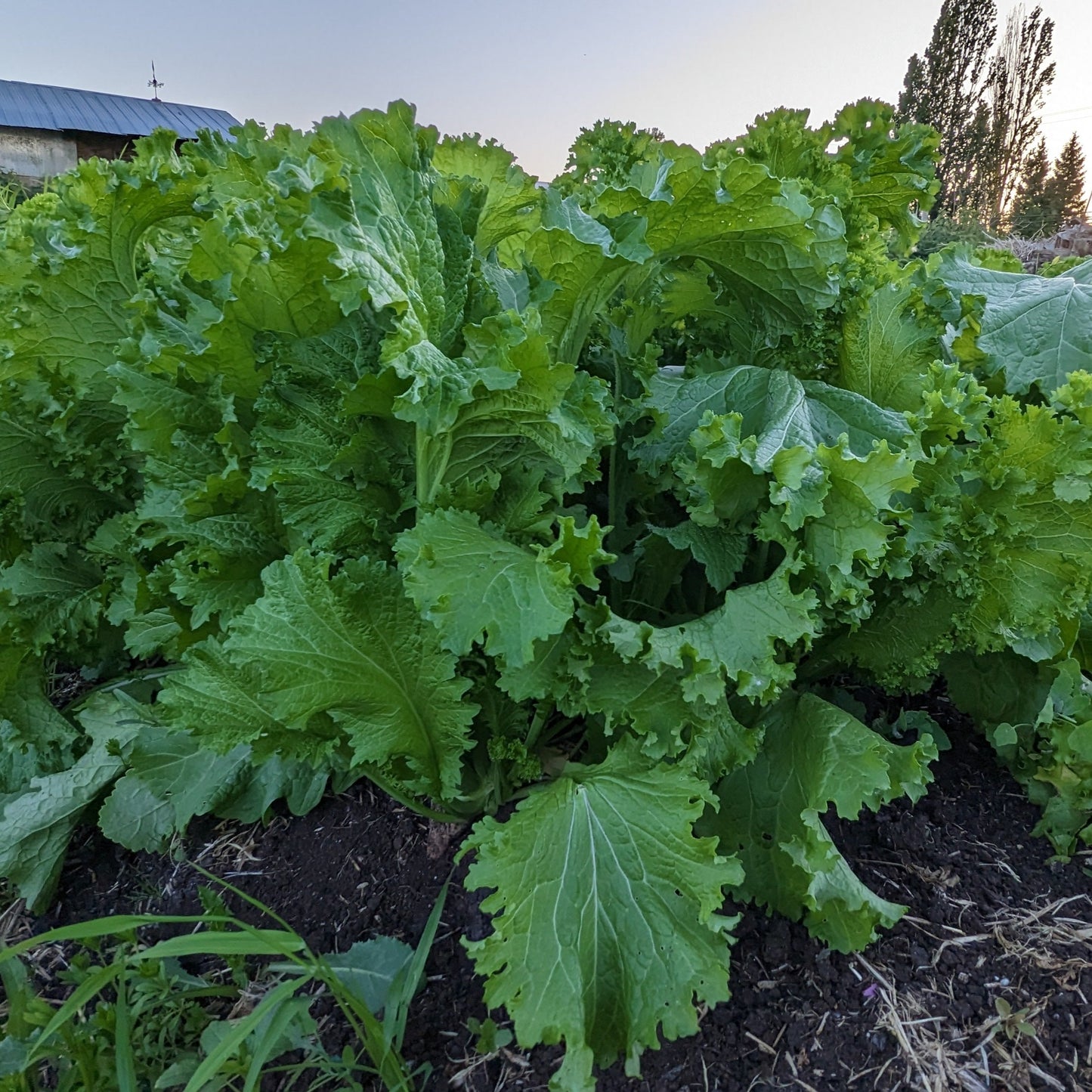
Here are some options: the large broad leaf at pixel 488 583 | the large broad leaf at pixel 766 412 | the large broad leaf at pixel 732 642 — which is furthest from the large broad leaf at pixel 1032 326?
the large broad leaf at pixel 488 583

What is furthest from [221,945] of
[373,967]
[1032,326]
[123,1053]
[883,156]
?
[883,156]

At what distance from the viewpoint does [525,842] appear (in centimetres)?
151

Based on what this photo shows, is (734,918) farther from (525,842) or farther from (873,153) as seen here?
(873,153)

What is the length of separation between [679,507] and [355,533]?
0.90m

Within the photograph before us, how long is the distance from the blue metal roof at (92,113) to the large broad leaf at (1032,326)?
22.9 meters

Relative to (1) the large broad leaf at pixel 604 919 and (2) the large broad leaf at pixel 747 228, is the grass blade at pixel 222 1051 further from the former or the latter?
(2) the large broad leaf at pixel 747 228

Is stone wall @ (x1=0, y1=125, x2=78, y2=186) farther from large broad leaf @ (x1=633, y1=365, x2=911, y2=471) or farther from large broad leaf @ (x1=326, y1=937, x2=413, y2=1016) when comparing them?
large broad leaf @ (x1=326, y1=937, x2=413, y2=1016)

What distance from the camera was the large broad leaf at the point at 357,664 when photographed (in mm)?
1468

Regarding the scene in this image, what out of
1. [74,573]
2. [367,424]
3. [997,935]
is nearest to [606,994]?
[997,935]

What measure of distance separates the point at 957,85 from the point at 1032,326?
25249 mm

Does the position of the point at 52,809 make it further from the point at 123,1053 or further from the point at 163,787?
the point at 123,1053

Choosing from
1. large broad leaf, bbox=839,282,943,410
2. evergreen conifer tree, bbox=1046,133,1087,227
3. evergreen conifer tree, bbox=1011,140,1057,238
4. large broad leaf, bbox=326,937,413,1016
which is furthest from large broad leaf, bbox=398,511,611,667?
evergreen conifer tree, bbox=1046,133,1087,227

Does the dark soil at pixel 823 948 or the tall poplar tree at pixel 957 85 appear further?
the tall poplar tree at pixel 957 85

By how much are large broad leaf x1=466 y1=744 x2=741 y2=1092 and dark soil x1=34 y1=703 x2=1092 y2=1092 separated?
25 centimetres
